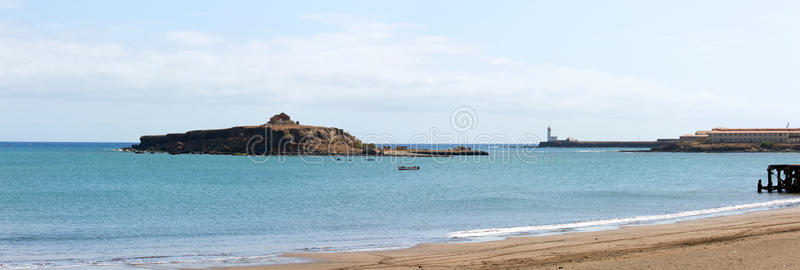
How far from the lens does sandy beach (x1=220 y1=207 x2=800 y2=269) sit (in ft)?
52.6

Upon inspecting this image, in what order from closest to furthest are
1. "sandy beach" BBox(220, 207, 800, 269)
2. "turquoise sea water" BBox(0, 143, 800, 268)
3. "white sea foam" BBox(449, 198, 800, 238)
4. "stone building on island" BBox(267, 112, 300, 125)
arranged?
"sandy beach" BBox(220, 207, 800, 269) < "turquoise sea water" BBox(0, 143, 800, 268) < "white sea foam" BBox(449, 198, 800, 238) < "stone building on island" BBox(267, 112, 300, 125)

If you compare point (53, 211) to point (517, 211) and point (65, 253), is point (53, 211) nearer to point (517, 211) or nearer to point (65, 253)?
point (65, 253)

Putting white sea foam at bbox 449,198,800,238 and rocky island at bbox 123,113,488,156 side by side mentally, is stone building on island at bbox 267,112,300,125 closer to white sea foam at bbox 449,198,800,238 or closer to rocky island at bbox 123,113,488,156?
rocky island at bbox 123,113,488,156

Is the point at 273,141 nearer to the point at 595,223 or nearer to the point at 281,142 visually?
the point at 281,142

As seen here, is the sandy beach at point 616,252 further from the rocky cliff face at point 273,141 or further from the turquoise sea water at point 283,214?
the rocky cliff face at point 273,141

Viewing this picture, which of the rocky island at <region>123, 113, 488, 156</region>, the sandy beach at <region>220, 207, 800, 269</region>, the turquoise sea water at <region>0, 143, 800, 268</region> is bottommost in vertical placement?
the turquoise sea water at <region>0, 143, 800, 268</region>

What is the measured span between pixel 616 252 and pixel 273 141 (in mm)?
145515

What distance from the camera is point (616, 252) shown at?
18.4 metres

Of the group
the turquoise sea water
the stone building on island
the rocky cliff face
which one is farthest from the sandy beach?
the stone building on island

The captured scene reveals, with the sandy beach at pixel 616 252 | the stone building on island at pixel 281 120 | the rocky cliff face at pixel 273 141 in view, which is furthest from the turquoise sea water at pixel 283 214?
the stone building on island at pixel 281 120

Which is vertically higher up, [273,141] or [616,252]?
[273,141]

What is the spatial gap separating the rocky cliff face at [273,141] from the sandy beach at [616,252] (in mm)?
135365

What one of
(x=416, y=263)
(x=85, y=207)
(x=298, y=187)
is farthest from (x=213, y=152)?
(x=416, y=263)

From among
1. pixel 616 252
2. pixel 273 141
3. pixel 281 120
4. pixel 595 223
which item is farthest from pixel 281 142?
pixel 616 252
